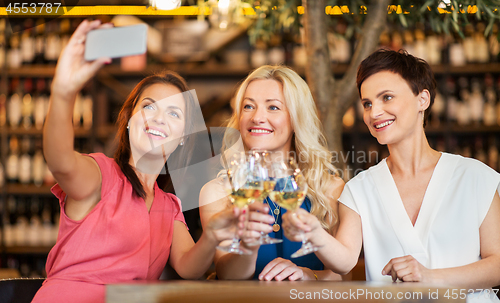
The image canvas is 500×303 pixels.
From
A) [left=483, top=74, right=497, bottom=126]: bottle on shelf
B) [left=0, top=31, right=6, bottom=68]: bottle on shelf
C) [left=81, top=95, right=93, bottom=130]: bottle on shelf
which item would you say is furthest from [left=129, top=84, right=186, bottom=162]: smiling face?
[left=483, top=74, right=497, bottom=126]: bottle on shelf

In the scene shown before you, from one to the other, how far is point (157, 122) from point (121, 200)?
29 cm

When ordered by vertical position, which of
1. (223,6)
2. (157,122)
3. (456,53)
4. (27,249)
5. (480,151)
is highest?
(223,6)

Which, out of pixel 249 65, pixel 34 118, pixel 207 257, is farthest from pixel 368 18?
pixel 34 118

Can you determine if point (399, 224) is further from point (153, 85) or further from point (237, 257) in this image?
point (153, 85)

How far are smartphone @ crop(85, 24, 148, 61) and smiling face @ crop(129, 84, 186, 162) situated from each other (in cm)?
64

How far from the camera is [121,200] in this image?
53.6 inches

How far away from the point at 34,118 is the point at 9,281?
2.15 meters

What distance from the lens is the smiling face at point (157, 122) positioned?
4.80ft

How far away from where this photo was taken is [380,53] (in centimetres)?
151

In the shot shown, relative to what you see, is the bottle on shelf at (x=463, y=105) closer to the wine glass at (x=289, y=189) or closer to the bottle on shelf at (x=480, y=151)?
the bottle on shelf at (x=480, y=151)

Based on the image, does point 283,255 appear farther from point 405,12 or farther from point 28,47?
point 28,47

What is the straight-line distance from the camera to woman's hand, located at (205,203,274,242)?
3.15 ft

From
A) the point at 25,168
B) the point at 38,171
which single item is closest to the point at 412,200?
the point at 38,171

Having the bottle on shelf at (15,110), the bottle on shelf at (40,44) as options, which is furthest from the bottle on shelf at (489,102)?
the bottle on shelf at (15,110)
